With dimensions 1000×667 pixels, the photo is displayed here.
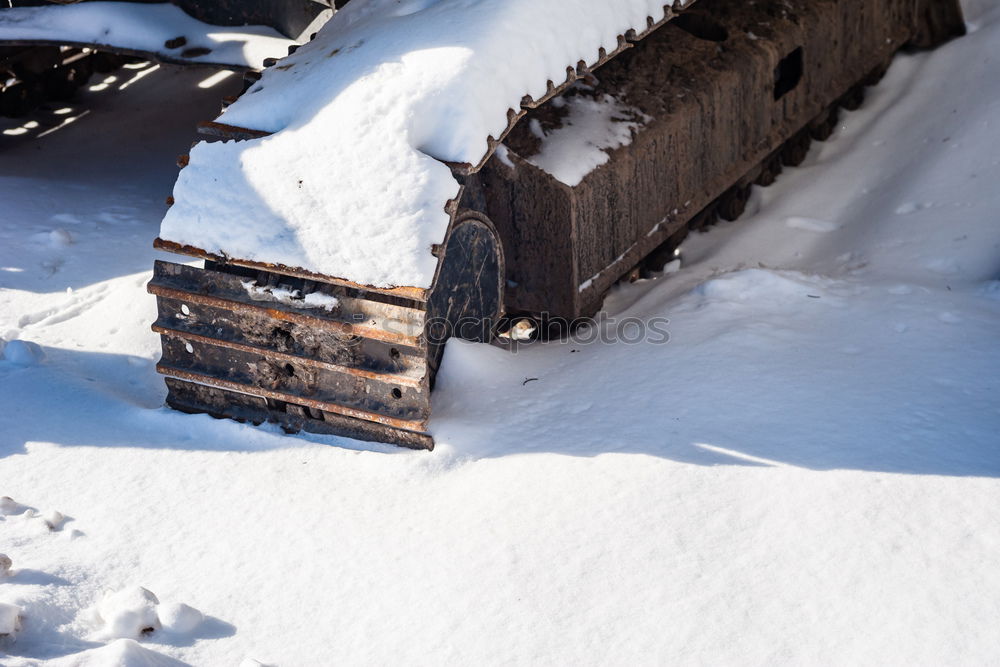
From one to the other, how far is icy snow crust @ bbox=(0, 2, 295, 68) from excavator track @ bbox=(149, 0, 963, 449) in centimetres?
173

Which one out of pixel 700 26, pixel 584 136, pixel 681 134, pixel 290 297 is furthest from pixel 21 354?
pixel 700 26

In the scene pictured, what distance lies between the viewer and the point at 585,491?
10.8 feet

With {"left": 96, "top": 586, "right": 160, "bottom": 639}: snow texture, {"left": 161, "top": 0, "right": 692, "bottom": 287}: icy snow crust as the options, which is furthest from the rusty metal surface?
{"left": 96, "top": 586, "right": 160, "bottom": 639}: snow texture

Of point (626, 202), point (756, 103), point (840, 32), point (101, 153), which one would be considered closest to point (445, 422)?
point (626, 202)

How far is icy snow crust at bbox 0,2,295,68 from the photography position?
5355 mm

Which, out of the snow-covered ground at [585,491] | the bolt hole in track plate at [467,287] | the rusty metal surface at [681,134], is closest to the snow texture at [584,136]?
the rusty metal surface at [681,134]

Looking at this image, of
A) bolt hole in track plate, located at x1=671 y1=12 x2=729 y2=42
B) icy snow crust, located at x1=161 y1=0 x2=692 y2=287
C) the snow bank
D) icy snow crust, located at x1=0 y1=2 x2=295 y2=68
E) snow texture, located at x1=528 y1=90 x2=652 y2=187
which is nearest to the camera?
icy snow crust, located at x1=161 y1=0 x2=692 y2=287

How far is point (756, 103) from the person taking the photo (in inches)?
202

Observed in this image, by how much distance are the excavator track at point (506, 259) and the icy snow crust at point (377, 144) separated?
0.22 ft

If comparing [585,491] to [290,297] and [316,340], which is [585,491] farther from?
[290,297]

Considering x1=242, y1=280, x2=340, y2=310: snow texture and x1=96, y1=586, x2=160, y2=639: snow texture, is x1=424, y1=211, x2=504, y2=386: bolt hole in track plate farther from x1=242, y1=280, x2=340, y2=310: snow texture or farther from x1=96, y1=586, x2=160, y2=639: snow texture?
→ x1=96, y1=586, x2=160, y2=639: snow texture

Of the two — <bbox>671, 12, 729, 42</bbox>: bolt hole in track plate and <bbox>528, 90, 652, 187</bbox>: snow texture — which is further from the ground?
<bbox>671, 12, 729, 42</bbox>: bolt hole in track plate

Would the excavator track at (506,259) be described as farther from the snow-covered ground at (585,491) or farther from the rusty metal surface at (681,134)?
the snow-covered ground at (585,491)

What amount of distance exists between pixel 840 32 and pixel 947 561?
3.57 m
